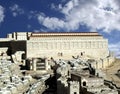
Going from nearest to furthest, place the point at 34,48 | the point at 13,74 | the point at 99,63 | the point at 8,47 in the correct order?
the point at 13,74 → the point at 99,63 → the point at 34,48 → the point at 8,47

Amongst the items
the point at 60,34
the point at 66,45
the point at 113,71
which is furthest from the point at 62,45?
the point at 113,71

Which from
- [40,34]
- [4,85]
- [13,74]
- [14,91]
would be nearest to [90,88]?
[14,91]

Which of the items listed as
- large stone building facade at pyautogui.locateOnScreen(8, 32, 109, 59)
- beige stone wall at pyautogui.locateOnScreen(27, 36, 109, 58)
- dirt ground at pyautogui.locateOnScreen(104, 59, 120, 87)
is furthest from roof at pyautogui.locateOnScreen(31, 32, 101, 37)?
dirt ground at pyautogui.locateOnScreen(104, 59, 120, 87)

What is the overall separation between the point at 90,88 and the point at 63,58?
34794mm

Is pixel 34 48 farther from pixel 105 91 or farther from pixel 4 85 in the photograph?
pixel 105 91

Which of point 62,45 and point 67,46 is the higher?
point 62,45

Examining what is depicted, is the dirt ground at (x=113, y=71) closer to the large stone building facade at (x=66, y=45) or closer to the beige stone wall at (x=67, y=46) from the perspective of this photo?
the beige stone wall at (x=67, y=46)

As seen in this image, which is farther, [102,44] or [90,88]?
[102,44]

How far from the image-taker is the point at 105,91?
41.8m

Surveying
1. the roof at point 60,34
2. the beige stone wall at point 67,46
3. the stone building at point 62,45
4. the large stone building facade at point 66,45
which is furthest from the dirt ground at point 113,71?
the roof at point 60,34

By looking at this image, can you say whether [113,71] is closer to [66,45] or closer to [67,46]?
[67,46]

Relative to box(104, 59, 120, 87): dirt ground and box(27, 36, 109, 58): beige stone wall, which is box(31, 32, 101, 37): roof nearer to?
box(27, 36, 109, 58): beige stone wall

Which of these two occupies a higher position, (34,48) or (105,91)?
(34,48)

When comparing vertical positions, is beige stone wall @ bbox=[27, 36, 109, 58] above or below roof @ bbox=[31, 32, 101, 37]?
below
